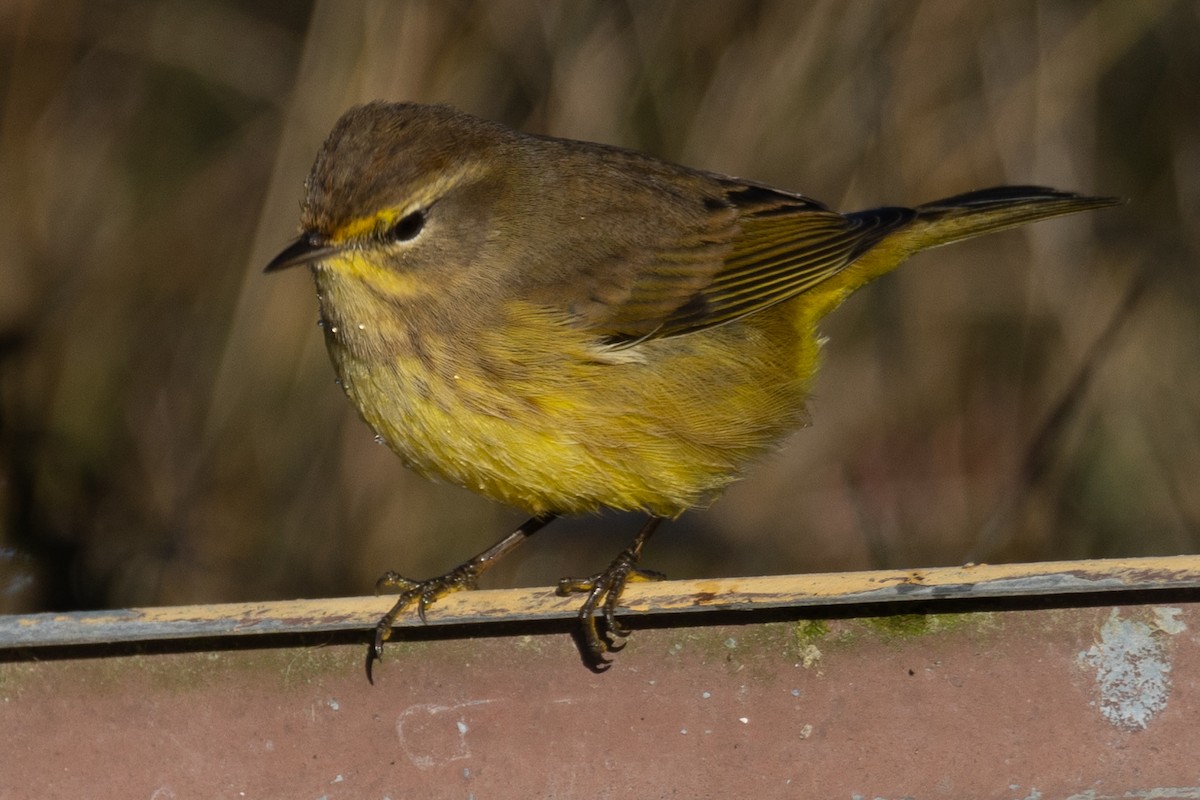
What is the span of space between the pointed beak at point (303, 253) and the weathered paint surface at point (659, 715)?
31.4 inches

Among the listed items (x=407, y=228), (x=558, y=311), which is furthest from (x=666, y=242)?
(x=407, y=228)

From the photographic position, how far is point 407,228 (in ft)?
10.3

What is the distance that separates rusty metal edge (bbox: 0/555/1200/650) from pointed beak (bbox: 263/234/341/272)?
2.33ft

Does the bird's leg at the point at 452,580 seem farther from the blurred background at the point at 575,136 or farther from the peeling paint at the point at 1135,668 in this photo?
the blurred background at the point at 575,136

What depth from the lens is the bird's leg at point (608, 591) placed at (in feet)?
7.82

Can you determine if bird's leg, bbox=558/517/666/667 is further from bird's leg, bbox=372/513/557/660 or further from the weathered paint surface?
bird's leg, bbox=372/513/557/660

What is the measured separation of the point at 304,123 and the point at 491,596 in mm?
2825

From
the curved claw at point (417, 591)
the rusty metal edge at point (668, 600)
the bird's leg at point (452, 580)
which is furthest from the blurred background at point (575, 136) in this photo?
the rusty metal edge at point (668, 600)

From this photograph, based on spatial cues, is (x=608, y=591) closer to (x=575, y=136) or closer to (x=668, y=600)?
(x=668, y=600)

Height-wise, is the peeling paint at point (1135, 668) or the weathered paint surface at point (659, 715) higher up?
the peeling paint at point (1135, 668)

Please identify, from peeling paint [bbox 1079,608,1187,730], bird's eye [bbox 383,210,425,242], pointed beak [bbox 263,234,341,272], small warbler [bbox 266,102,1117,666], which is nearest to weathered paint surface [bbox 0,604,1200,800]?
peeling paint [bbox 1079,608,1187,730]

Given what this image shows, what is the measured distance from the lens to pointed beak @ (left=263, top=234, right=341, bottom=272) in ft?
9.34

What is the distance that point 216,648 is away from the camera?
246cm

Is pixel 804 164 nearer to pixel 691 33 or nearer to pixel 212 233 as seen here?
pixel 691 33
